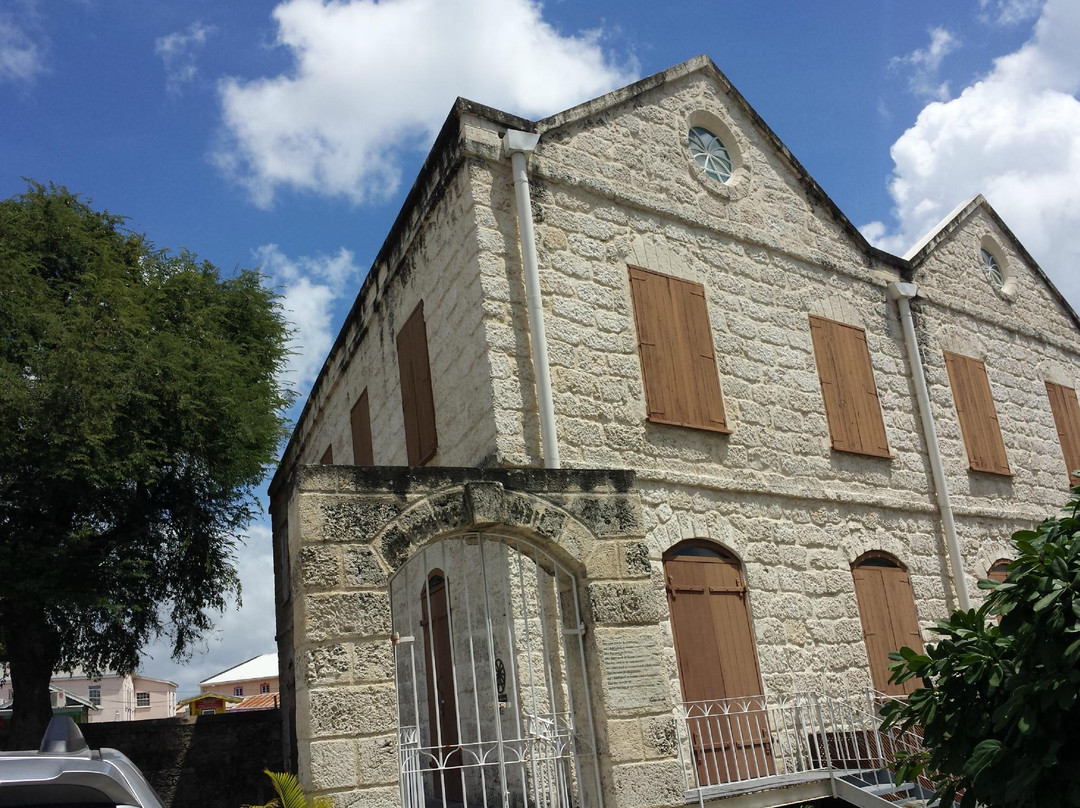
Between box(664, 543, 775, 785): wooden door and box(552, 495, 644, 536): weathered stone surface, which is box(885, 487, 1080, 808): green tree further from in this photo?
box(664, 543, 775, 785): wooden door

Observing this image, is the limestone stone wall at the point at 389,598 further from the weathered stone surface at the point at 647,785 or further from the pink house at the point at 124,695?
the pink house at the point at 124,695

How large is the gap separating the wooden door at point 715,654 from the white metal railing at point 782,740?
0.05 feet

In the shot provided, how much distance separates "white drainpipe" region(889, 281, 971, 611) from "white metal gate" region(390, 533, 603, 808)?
5472 millimetres

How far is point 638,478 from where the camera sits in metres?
8.30

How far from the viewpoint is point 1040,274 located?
14.3 m

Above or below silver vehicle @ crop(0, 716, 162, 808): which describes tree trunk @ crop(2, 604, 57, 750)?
above

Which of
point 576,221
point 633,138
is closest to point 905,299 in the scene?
point 633,138

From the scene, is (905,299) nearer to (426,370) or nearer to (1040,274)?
(1040,274)

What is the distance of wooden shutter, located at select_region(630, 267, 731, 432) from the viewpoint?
348 inches

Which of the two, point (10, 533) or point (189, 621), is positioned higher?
point (10, 533)

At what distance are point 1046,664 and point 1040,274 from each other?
1199 centimetres

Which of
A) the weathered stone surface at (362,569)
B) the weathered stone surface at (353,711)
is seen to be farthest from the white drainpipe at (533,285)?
the weathered stone surface at (353,711)

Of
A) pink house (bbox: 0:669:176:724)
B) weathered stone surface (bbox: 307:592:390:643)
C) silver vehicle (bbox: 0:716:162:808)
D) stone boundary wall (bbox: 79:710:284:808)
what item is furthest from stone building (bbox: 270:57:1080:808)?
pink house (bbox: 0:669:176:724)

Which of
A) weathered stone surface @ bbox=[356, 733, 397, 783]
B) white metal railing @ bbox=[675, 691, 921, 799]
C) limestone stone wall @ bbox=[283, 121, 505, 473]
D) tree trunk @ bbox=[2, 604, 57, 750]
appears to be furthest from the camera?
tree trunk @ bbox=[2, 604, 57, 750]
